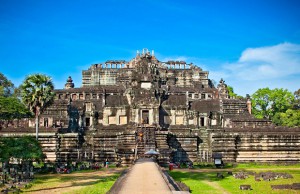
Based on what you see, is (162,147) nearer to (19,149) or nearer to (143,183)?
(19,149)

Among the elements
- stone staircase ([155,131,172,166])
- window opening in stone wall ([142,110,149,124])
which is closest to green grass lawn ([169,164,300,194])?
stone staircase ([155,131,172,166])

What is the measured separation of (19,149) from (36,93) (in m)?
11.2

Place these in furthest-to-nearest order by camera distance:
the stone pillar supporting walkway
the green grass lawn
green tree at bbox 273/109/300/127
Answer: green tree at bbox 273/109/300/127, the green grass lawn, the stone pillar supporting walkway

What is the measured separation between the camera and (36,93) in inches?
1766

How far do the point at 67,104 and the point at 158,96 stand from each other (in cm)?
1315

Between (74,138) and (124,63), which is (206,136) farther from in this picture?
(124,63)

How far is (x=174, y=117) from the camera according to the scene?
54125 millimetres

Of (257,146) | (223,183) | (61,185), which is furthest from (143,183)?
(257,146)

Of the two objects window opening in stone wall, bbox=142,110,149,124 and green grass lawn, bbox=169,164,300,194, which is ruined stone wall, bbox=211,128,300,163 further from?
green grass lawn, bbox=169,164,300,194

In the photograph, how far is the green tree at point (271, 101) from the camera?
294 ft

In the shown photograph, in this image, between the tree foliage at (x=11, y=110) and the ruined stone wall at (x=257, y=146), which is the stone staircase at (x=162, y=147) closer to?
the ruined stone wall at (x=257, y=146)

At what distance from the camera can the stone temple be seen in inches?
1924

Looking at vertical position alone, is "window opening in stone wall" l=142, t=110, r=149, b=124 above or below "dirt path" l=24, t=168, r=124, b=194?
above

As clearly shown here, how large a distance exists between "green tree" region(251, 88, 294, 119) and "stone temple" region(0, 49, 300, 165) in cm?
3291
